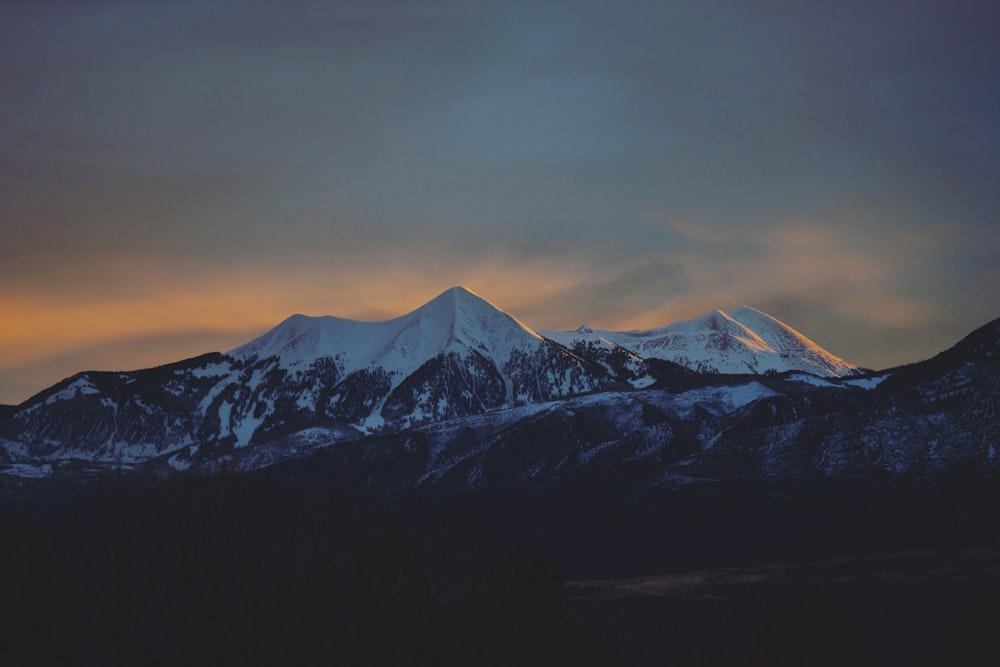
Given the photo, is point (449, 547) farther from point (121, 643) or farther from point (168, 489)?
point (121, 643)

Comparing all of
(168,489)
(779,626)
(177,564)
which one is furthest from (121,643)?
(779,626)

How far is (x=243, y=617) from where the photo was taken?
86625 mm

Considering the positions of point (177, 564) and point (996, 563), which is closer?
point (177, 564)

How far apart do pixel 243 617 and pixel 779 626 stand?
137 ft

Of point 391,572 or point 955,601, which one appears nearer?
point 391,572

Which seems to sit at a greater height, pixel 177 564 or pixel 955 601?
pixel 177 564

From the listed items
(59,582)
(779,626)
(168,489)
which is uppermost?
(168,489)

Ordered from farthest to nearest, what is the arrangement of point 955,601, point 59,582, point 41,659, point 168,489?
point 955,601, point 168,489, point 59,582, point 41,659

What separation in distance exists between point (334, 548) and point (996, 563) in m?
126

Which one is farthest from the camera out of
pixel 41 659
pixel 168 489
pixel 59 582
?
pixel 168 489

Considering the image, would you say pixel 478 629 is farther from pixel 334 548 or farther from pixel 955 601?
pixel 955 601

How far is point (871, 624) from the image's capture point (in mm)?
144750

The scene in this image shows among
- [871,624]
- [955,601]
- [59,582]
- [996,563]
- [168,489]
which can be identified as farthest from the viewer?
[996,563]

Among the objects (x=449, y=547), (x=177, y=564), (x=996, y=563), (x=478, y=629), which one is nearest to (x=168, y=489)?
(x=177, y=564)
